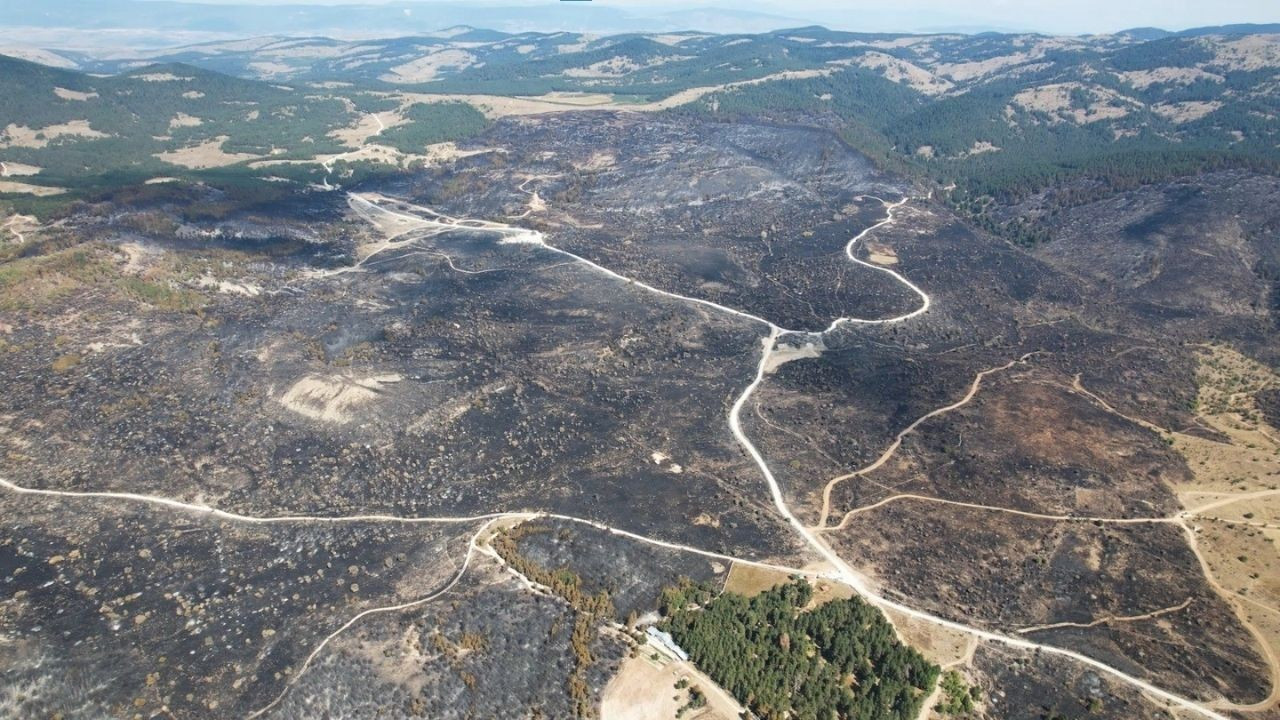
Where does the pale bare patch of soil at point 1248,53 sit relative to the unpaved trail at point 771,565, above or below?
above

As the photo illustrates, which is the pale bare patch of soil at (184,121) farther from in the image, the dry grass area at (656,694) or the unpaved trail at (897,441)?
the dry grass area at (656,694)

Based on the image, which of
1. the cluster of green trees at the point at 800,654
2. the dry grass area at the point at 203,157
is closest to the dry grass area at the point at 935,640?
the cluster of green trees at the point at 800,654

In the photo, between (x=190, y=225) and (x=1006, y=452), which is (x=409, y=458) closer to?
(x=1006, y=452)

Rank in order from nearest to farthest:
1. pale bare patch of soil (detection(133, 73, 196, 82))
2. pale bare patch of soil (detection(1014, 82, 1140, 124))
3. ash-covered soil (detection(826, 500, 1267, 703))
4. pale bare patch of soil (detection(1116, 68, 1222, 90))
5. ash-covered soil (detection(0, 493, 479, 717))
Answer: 1. ash-covered soil (detection(0, 493, 479, 717))
2. ash-covered soil (detection(826, 500, 1267, 703))
3. pale bare patch of soil (detection(1014, 82, 1140, 124))
4. pale bare patch of soil (detection(1116, 68, 1222, 90))
5. pale bare patch of soil (detection(133, 73, 196, 82))

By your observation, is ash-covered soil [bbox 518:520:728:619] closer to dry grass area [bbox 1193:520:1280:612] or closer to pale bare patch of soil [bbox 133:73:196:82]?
dry grass area [bbox 1193:520:1280:612]

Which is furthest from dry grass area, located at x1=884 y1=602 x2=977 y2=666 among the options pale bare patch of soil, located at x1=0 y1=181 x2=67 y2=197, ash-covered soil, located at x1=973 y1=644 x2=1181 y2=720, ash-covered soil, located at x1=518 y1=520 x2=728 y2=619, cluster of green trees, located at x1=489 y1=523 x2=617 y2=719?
pale bare patch of soil, located at x1=0 y1=181 x2=67 y2=197

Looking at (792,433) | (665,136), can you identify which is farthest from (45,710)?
(665,136)

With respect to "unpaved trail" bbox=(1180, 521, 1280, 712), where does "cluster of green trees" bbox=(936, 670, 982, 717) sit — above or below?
below
